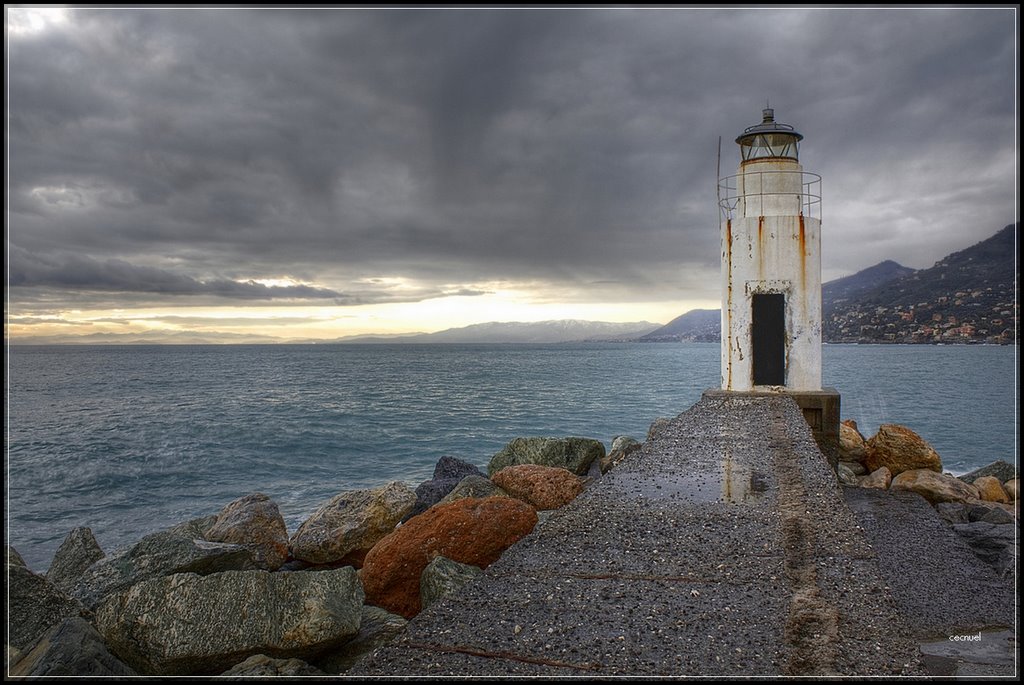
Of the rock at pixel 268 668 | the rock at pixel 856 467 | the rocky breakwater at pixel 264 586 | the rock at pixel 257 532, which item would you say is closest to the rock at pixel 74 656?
the rocky breakwater at pixel 264 586

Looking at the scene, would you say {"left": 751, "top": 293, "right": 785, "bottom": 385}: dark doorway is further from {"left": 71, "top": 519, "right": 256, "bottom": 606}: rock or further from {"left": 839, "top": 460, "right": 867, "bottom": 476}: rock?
{"left": 71, "top": 519, "right": 256, "bottom": 606}: rock

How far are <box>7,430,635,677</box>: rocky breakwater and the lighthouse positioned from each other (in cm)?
412

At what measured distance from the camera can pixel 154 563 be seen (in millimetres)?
6105

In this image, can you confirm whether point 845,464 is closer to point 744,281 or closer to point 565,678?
point 744,281

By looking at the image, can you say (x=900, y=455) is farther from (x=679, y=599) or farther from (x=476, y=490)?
(x=679, y=599)

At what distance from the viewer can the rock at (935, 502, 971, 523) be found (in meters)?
8.77

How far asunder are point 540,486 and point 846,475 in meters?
5.53

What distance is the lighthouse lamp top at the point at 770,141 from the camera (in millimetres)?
11102

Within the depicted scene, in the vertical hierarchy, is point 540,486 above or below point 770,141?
below

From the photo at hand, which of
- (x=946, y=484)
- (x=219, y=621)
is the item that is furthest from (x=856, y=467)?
(x=219, y=621)

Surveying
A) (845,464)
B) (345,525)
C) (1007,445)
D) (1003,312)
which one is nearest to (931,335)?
(1003,312)

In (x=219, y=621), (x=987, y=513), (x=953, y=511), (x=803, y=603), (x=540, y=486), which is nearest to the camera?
(x=803, y=603)

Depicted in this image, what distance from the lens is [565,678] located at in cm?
237

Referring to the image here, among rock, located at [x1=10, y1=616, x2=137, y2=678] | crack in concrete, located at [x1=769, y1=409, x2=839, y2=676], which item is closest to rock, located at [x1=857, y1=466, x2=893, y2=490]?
crack in concrete, located at [x1=769, y1=409, x2=839, y2=676]
